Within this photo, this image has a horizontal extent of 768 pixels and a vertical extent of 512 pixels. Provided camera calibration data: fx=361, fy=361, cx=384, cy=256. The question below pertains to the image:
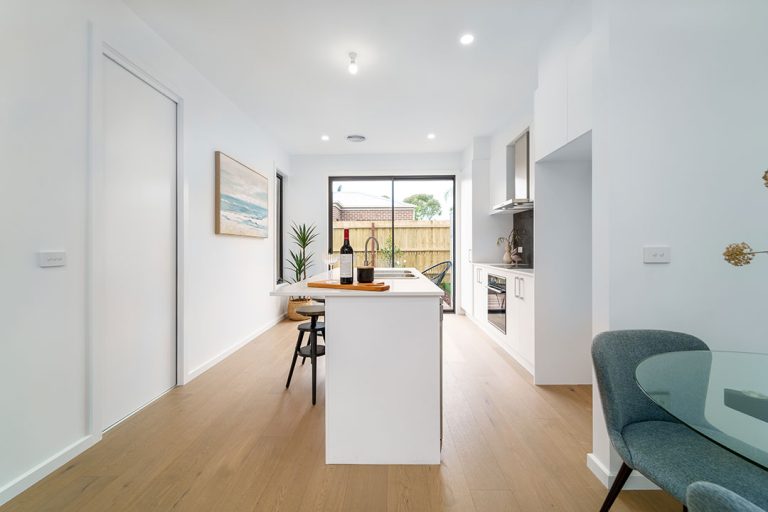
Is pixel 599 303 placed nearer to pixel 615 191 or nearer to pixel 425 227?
pixel 615 191

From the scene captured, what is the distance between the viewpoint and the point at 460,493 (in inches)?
66.4

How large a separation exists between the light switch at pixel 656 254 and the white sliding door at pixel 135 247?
9.71 ft

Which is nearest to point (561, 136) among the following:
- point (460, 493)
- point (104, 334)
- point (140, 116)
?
point (460, 493)

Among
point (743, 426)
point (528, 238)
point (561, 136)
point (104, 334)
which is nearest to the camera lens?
point (743, 426)

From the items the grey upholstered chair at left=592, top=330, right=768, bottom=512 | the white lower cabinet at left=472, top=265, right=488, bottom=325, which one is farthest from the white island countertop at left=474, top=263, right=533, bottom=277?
the grey upholstered chair at left=592, top=330, right=768, bottom=512

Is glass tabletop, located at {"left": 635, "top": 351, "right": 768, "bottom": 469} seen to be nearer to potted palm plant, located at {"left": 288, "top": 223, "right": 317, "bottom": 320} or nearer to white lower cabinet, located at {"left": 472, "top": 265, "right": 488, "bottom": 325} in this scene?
white lower cabinet, located at {"left": 472, "top": 265, "right": 488, "bottom": 325}

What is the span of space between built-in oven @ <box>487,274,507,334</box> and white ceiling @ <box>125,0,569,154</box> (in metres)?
1.97

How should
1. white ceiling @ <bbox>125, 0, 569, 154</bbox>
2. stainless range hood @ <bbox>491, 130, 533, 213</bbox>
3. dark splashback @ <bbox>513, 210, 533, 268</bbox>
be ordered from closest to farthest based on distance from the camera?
white ceiling @ <bbox>125, 0, 569, 154</bbox> < stainless range hood @ <bbox>491, 130, 533, 213</bbox> < dark splashback @ <bbox>513, 210, 533, 268</bbox>

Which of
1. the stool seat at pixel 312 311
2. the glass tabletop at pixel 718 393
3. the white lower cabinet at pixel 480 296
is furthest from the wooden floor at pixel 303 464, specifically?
the white lower cabinet at pixel 480 296

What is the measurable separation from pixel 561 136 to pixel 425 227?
150 inches

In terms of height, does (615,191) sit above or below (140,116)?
below

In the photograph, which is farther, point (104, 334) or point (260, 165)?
point (260, 165)

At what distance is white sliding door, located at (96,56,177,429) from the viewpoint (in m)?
2.24

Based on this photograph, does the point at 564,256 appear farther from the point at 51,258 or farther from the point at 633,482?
the point at 51,258
